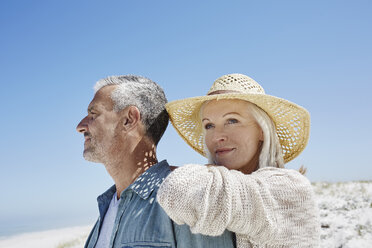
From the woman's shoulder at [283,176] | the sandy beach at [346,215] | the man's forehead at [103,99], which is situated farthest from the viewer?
the sandy beach at [346,215]

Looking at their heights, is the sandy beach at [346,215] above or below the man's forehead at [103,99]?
below

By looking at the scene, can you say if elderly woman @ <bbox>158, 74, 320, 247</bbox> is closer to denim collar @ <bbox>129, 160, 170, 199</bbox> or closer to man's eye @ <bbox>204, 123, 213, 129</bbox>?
man's eye @ <bbox>204, 123, 213, 129</bbox>

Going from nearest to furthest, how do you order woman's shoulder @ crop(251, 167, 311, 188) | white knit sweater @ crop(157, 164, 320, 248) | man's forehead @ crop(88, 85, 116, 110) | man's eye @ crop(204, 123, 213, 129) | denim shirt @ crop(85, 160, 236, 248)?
white knit sweater @ crop(157, 164, 320, 248), woman's shoulder @ crop(251, 167, 311, 188), denim shirt @ crop(85, 160, 236, 248), man's eye @ crop(204, 123, 213, 129), man's forehead @ crop(88, 85, 116, 110)

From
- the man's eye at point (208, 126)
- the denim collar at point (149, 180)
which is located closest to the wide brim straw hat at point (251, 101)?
the man's eye at point (208, 126)

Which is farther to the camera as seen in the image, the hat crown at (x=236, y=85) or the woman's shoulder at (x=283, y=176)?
the hat crown at (x=236, y=85)

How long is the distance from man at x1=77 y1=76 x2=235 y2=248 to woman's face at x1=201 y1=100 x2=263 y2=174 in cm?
51

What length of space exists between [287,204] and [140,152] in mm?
1464

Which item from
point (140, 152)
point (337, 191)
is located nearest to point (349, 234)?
point (337, 191)

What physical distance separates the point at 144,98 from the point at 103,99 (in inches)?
13.9

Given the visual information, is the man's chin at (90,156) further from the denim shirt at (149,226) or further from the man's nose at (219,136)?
the man's nose at (219,136)

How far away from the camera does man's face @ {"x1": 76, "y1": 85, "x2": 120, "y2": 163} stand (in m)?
2.92

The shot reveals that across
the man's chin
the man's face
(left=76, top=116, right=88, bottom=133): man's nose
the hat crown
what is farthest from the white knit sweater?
(left=76, top=116, right=88, bottom=133): man's nose

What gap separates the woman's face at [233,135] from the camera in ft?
7.72

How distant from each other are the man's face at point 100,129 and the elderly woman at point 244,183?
0.68 metres
